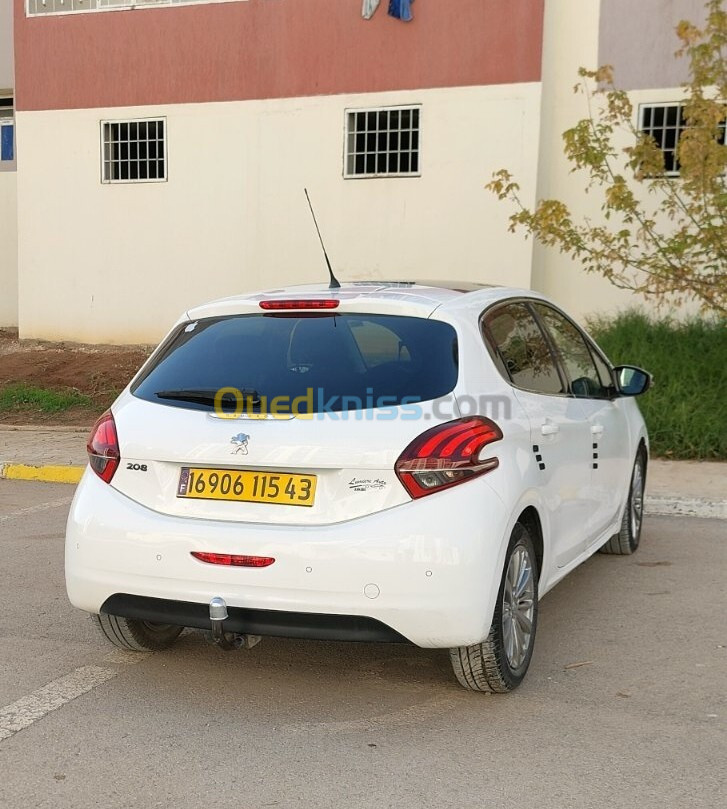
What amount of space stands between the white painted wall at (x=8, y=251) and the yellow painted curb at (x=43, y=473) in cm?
1096

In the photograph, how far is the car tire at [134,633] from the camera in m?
4.39

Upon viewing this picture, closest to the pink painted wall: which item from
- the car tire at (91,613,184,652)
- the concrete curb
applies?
the concrete curb

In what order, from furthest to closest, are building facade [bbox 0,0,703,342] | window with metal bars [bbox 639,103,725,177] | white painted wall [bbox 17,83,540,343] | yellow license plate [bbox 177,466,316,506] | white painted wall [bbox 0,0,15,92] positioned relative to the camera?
1. white painted wall [bbox 0,0,15,92]
2. white painted wall [bbox 17,83,540,343]
3. building facade [bbox 0,0,703,342]
4. window with metal bars [bbox 639,103,725,177]
5. yellow license plate [bbox 177,466,316,506]

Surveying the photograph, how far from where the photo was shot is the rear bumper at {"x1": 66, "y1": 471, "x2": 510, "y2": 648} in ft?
11.9

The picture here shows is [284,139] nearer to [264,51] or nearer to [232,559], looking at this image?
[264,51]

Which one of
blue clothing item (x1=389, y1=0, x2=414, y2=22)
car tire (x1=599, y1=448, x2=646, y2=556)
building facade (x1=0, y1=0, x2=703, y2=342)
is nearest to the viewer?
car tire (x1=599, y1=448, x2=646, y2=556)

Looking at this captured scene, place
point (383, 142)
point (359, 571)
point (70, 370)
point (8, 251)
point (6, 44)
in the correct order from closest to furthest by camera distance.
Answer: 1. point (359, 571)
2. point (383, 142)
3. point (70, 370)
4. point (6, 44)
5. point (8, 251)

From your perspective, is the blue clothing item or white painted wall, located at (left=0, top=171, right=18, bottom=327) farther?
white painted wall, located at (left=0, top=171, right=18, bottom=327)

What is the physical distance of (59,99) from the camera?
16734 mm

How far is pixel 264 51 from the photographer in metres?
15.1

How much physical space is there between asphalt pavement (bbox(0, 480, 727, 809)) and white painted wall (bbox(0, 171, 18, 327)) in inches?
602

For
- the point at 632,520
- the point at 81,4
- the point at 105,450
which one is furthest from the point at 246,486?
the point at 81,4

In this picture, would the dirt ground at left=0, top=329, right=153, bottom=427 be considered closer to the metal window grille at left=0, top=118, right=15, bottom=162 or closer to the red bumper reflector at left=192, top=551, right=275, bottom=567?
the metal window grille at left=0, top=118, right=15, bottom=162

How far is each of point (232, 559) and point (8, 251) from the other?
17.5 meters
